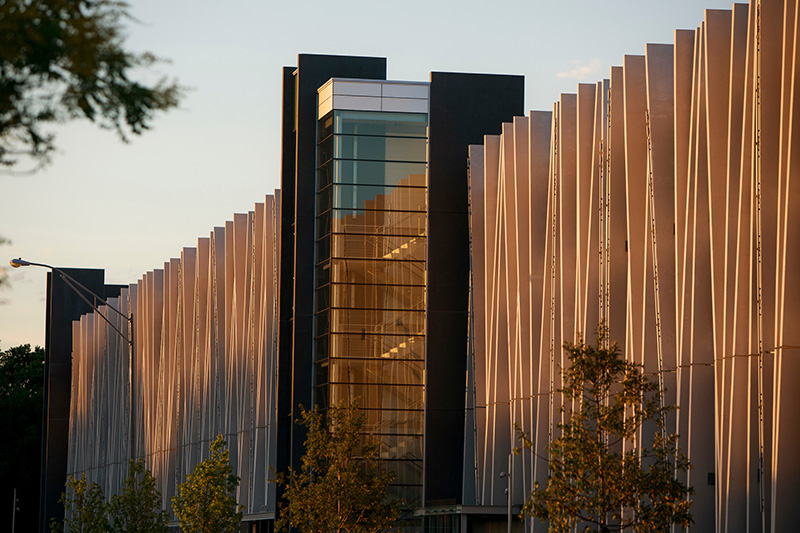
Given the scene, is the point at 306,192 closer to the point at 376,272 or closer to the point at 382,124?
the point at 382,124

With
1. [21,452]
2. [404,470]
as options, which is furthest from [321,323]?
[21,452]

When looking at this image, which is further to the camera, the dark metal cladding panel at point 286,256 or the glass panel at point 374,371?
the dark metal cladding panel at point 286,256

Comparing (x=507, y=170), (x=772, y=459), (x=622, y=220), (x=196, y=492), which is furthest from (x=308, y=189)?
(x=772, y=459)

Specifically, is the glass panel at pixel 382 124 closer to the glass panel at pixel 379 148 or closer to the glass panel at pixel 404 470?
the glass panel at pixel 379 148

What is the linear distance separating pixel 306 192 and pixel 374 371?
815cm

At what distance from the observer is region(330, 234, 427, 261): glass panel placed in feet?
169

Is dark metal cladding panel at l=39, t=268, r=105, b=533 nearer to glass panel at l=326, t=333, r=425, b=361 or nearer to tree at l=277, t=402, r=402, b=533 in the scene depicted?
glass panel at l=326, t=333, r=425, b=361

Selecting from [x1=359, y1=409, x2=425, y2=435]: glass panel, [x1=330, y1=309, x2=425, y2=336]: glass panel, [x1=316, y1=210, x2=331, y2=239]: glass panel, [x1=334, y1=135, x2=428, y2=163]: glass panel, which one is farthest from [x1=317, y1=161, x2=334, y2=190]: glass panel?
[x1=359, y1=409, x2=425, y2=435]: glass panel

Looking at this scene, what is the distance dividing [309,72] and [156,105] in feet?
145

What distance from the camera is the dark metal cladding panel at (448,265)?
50.4 m

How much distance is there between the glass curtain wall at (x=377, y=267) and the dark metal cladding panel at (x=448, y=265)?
2.43ft

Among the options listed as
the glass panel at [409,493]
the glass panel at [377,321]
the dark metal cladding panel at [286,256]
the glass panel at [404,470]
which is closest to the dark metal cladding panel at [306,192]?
the dark metal cladding panel at [286,256]

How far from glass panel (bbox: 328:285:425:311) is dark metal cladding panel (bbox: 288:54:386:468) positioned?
5.06ft

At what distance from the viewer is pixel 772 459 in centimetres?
2811
